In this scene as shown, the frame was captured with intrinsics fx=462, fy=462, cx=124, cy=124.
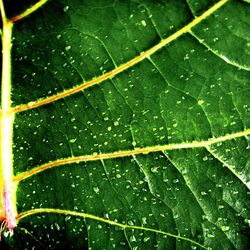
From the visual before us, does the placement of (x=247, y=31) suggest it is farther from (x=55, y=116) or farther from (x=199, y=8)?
(x=55, y=116)

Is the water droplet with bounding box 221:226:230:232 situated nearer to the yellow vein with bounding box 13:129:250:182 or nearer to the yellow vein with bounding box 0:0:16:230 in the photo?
the yellow vein with bounding box 13:129:250:182

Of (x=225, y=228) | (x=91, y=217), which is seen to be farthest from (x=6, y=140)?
(x=225, y=228)

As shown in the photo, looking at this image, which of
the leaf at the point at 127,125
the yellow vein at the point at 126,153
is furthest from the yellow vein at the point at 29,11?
the yellow vein at the point at 126,153

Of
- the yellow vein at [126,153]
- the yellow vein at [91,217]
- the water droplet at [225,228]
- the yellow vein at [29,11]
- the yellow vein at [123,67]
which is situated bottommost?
the water droplet at [225,228]

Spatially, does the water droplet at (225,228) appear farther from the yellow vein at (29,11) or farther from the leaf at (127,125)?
the yellow vein at (29,11)

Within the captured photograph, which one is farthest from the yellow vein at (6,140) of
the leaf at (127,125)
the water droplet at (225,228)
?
the water droplet at (225,228)

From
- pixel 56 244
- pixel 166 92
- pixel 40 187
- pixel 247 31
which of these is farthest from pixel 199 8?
pixel 56 244

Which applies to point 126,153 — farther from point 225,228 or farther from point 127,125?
point 225,228

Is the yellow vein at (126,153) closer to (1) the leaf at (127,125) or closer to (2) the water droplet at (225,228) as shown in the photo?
(1) the leaf at (127,125)

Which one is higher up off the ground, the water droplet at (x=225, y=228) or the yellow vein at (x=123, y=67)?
the yellow vein at (x=123, y=67)
